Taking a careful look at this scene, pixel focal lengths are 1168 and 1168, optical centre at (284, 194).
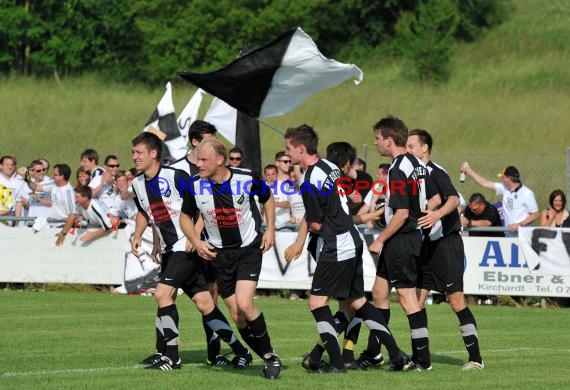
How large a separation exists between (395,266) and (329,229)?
27.1 inches

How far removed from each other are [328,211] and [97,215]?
31.8 ft

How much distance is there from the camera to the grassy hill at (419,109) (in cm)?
3594

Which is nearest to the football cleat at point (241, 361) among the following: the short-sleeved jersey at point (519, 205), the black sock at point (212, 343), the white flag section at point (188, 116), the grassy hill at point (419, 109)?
the black sock at point (212, 343)

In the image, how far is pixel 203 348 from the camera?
39.5 ft

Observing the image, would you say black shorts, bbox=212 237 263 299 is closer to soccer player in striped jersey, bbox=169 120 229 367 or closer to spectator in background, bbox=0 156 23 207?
soccer player in striped jersey, bbox=169 120 229 367

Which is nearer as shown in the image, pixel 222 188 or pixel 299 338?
pixel 222 188

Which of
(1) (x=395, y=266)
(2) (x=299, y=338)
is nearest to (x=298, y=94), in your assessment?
(2) (x=299, y=338)

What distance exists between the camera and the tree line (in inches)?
1919

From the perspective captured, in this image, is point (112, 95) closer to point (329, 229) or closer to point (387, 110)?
point (387, 110)

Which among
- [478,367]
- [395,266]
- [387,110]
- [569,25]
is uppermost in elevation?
[569,25]

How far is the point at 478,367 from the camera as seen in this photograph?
1033cm

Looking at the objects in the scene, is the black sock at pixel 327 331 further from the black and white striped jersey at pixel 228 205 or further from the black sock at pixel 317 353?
the black and white striped jersey at pixel 228 205

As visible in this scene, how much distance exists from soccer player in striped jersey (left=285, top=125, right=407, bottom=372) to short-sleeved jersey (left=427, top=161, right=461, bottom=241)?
2.68 ft

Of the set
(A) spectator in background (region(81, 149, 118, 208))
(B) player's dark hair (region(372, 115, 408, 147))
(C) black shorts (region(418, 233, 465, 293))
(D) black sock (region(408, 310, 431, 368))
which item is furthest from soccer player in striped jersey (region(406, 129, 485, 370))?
(A) spectator in background (region(81, 149, 118, 208))
